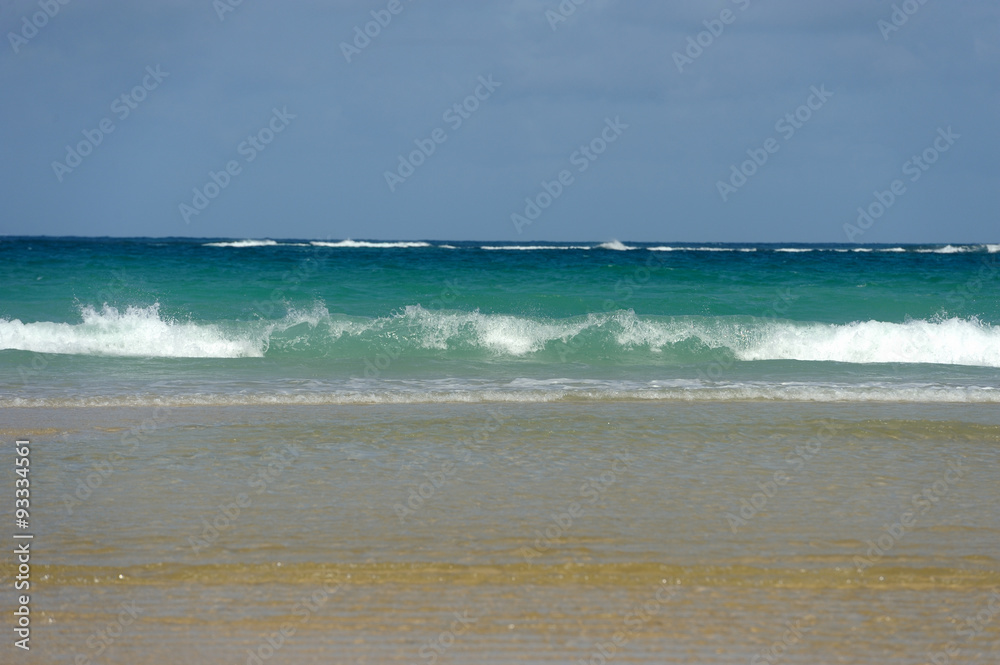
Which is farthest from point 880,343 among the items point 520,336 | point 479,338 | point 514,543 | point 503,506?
point 514,543

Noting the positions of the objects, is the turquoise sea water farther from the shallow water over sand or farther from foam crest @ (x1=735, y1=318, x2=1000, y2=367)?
the shallow water over sand

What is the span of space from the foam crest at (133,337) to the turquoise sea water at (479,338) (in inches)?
1.5

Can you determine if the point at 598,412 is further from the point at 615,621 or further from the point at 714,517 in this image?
the point at 615,621

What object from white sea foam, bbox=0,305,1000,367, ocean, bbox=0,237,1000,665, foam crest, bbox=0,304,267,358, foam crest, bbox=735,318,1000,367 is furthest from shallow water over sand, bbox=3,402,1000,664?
foam crest, bbox=735,318,1000,367

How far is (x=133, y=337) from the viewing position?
604 inches

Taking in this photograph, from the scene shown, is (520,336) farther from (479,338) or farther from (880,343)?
(880,343)

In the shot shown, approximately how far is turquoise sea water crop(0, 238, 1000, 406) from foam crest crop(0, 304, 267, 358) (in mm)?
38

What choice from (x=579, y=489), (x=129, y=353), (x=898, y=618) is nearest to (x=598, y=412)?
(x=579, y=489)

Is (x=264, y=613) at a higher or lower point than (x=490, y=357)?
higher

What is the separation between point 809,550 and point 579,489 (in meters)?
1.64

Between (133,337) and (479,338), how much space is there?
596cm

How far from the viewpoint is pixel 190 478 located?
245 inches

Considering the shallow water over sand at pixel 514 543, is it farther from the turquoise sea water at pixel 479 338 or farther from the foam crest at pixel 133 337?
the foam crest at pixel 133 337

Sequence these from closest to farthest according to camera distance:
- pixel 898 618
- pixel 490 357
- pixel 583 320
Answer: pixel 898 618
pixel 490 357
pixel 583 320
